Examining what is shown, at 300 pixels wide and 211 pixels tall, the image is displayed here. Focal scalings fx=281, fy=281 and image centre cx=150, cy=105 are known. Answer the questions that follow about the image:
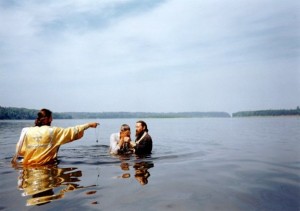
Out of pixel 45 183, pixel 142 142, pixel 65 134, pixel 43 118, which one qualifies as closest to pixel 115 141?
pixel 142 142

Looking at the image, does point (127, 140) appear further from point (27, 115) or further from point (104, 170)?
point (27, 115)

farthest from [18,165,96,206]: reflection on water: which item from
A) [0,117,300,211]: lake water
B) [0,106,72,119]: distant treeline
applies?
[0,106,72,119]: distant treeline

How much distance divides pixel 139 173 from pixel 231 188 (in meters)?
3.36

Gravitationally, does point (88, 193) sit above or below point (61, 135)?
below

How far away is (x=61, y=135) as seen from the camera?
8.33 metres

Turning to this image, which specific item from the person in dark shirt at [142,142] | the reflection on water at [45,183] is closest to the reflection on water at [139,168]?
the person in dark shirt at [142,142]

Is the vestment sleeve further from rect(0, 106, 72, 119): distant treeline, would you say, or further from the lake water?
rect(0, 106, 72, 119): distant treeline

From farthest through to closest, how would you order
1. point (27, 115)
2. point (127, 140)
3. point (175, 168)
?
1. point (27, 115)
2. point (127, 140)
3. point (175, 168)

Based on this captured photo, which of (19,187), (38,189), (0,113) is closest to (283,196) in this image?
(38,189)

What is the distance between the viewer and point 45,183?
747cm

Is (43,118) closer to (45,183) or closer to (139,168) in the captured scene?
(45,183)

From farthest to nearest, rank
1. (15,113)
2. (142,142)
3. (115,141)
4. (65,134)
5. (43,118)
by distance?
1. (15,113)
2. (115,141)
3. (142,142)
4. (65,134)
5. (43,118)

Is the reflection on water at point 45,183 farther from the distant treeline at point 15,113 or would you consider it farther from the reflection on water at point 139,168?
the distant treeline at point 15,113

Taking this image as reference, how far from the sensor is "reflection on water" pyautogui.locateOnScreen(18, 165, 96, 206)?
6.28 meters
